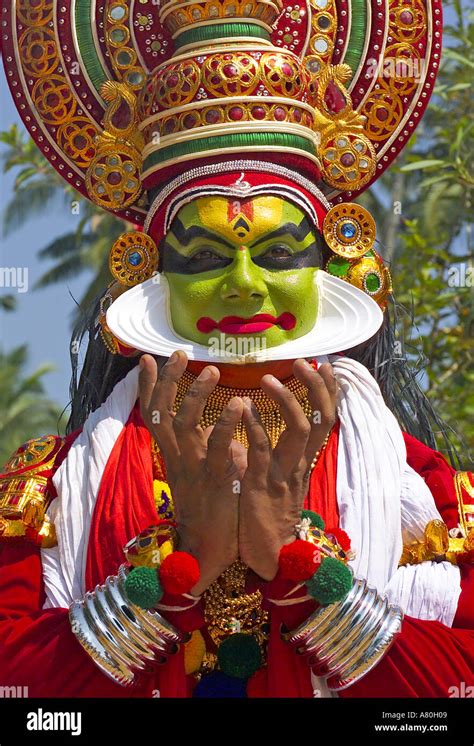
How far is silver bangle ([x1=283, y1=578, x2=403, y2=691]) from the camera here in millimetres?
4965

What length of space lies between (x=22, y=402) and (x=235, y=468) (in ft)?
47.5

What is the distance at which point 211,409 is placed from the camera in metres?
5.45

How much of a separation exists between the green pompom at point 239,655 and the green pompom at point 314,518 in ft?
1.44

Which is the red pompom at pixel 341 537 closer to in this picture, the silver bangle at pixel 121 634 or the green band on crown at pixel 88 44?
the silver bangle at pixel 121 634

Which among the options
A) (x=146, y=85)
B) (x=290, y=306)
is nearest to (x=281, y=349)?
(x=290, y=306)

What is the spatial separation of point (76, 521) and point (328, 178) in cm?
148

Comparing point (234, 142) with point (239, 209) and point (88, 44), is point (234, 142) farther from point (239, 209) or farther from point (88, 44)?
point (88, 44)

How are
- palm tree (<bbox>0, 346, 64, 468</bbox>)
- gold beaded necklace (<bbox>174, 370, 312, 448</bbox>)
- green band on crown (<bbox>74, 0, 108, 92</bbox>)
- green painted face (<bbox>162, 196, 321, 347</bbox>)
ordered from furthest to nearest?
1. palm tree (<bbox>0, 346, 64, 468</bbox>)
2. green band on crown (<bbox>74, 0, 108, 92</bbox>)
3. gold beaded necklace (<bbox>174, 370, 312, 448</bbox>)
4. green painted face (<bbox>162, 196, 321, 347</bbox>)

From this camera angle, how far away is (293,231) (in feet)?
17.7

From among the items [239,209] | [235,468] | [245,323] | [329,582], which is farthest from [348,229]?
[329,582]

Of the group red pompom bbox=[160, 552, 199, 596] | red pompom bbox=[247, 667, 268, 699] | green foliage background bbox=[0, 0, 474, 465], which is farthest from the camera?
green foliage background bbox=[0, 0, 474, 465]

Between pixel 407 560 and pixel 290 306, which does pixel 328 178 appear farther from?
pixel 407 560

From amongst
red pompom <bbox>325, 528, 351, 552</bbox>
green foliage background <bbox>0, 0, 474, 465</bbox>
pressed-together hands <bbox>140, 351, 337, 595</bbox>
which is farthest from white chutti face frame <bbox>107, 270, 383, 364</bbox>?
green foliage background <bbox>0, 0, 474, 465</bbox>

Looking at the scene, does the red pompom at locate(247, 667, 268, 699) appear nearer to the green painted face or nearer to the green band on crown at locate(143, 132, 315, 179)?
the green painted face
